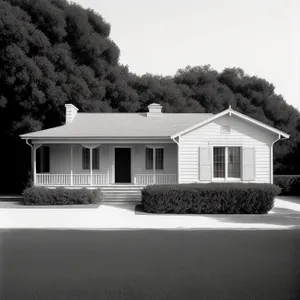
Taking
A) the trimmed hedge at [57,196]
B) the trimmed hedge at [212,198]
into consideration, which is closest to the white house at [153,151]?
the trimmed hedge at [57,196]

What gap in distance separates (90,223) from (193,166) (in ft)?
29.9

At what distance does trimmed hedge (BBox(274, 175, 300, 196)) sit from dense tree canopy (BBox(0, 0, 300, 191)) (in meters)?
4.79

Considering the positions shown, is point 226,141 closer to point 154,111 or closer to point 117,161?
point 117,161

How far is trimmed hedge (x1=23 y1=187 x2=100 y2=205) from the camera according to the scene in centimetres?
2272

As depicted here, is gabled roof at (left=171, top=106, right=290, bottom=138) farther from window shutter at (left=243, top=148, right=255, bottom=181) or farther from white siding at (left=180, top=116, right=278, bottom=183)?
window shutter at (left=243, top=148, right=255, bottom=181)

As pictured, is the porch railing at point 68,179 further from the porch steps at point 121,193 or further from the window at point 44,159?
the window at point 44,159

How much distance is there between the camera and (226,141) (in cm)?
2447

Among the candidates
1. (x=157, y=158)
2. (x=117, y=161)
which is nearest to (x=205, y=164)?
(x=157, y=158)

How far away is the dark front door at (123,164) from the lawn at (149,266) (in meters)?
12.9

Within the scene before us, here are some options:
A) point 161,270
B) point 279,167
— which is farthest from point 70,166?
point 161,270

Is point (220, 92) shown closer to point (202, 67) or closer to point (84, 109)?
point (202, 67)

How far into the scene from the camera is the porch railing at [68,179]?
2556cm

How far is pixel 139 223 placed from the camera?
54.4 feet

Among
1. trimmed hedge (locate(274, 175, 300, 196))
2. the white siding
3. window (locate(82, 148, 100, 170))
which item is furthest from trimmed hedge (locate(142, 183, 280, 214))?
trimmed hedge (locate(274, 175, 300, 196))
